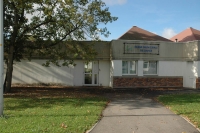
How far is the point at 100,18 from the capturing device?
13.4 meters

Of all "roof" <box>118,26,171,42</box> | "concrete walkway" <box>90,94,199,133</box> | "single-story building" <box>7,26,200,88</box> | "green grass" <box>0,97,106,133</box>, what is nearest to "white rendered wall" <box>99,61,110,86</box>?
"single-story building" <box>7,26,200,88</box>

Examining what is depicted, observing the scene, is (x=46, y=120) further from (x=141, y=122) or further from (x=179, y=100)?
(x=179, y=100)

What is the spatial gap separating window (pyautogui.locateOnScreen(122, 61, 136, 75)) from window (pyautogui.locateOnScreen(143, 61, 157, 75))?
967 mm

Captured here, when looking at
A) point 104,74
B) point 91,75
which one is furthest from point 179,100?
point 91,75

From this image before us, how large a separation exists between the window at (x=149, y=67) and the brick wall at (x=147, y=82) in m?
0.63

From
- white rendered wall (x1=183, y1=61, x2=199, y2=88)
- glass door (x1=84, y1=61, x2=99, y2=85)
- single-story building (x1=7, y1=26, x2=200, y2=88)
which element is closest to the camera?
white rendered wall (x1=183, y1=61, x2=199, y2=88)

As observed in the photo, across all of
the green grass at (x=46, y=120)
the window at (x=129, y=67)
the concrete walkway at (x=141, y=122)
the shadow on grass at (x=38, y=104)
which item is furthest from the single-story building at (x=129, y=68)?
the green grass at (x=46, y=120)

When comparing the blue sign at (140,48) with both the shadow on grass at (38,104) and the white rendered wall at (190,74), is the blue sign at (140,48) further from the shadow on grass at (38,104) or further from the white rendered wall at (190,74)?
the shadow on grass at (38,104)

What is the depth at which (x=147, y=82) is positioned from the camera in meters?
18.7

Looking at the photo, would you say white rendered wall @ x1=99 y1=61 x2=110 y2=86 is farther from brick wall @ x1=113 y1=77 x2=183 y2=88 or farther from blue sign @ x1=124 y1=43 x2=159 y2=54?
blue sign @ x1=124 y1=43 x2=159 y2=54

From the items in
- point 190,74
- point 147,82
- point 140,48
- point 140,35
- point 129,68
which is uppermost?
point 140,35

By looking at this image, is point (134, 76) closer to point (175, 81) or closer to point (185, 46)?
point (175, 81)

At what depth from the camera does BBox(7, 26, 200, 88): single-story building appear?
18391 mm

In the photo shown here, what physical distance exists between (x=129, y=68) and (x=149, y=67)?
1.82m
